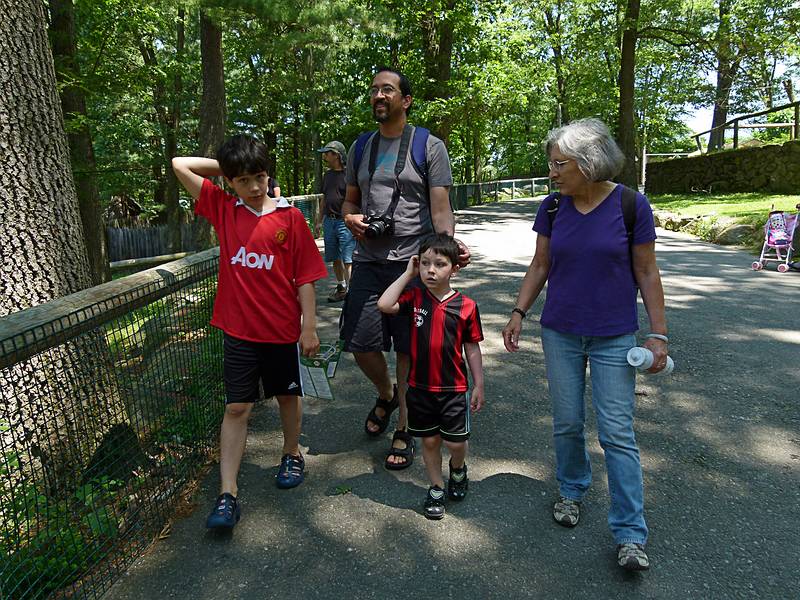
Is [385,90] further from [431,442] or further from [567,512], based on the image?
[567,512]

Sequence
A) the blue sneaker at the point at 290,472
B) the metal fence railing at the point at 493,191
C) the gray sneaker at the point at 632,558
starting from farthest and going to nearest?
the metal fence railing at the point at 493,191 < the blue sneaker at the point at 290,472 < the gray sneaker at the point at 632,558

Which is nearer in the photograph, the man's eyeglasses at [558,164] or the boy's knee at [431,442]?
the man's eyeglasses at [558,164]

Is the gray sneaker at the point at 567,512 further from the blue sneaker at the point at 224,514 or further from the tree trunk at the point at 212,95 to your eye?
the tree trunk at the point at 212,95

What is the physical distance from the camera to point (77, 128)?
913 cm

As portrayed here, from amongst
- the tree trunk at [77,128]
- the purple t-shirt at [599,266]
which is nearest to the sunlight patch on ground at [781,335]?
the purple t-shirt at [599,266]

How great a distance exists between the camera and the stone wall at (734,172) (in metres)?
16.6

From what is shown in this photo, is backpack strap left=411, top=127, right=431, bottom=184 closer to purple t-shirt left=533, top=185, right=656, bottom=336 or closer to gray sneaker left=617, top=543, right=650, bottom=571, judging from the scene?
purple t-shirt left=533, top=185, right=656, bottom=336

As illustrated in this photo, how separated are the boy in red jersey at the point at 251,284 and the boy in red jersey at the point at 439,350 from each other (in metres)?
0.50

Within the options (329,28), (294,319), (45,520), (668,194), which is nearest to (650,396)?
(294,319)

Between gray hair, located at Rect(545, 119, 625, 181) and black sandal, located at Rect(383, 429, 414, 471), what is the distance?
1.80 m

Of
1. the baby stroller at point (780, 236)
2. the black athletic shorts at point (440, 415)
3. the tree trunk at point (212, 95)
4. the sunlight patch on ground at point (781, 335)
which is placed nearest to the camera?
the black athletic shorts at point (440, 415)

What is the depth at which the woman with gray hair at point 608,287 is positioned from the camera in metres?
2.62

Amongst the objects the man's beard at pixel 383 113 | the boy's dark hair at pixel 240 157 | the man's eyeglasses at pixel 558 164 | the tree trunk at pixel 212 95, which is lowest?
the man's eyeglasses at pixel 558 164

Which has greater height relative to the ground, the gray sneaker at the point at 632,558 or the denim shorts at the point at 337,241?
the denim shorts at the point at 337,241
